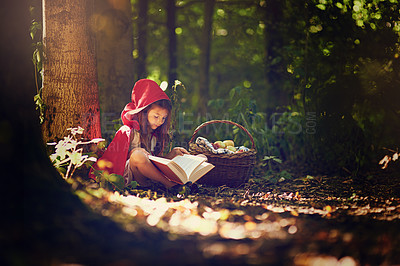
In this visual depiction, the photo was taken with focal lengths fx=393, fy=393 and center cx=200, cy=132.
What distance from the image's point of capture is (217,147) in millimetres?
5141

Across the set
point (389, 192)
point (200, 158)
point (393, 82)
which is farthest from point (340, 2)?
point (200, 158)

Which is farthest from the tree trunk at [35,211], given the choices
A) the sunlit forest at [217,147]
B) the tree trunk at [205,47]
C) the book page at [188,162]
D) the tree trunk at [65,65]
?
the tree trunk at [205,47]

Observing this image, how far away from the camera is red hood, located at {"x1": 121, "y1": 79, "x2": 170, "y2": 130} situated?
440 centimetres

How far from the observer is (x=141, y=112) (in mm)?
4465

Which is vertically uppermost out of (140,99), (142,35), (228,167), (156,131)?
(142,35)

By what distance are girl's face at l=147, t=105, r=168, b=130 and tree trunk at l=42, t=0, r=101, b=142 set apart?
745mm

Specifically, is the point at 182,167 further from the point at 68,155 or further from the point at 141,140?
the point at 68,155

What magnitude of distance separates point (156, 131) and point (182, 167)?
738 mm

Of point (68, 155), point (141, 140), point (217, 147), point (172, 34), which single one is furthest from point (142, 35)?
point (68, 155)

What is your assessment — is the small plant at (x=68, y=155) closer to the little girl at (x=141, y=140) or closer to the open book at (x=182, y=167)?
the little girl at (x=141, y=140)

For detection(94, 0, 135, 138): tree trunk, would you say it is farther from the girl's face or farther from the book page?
the book page

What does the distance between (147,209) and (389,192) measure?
309cm

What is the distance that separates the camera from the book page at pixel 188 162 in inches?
163

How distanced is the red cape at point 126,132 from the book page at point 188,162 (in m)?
0.59
